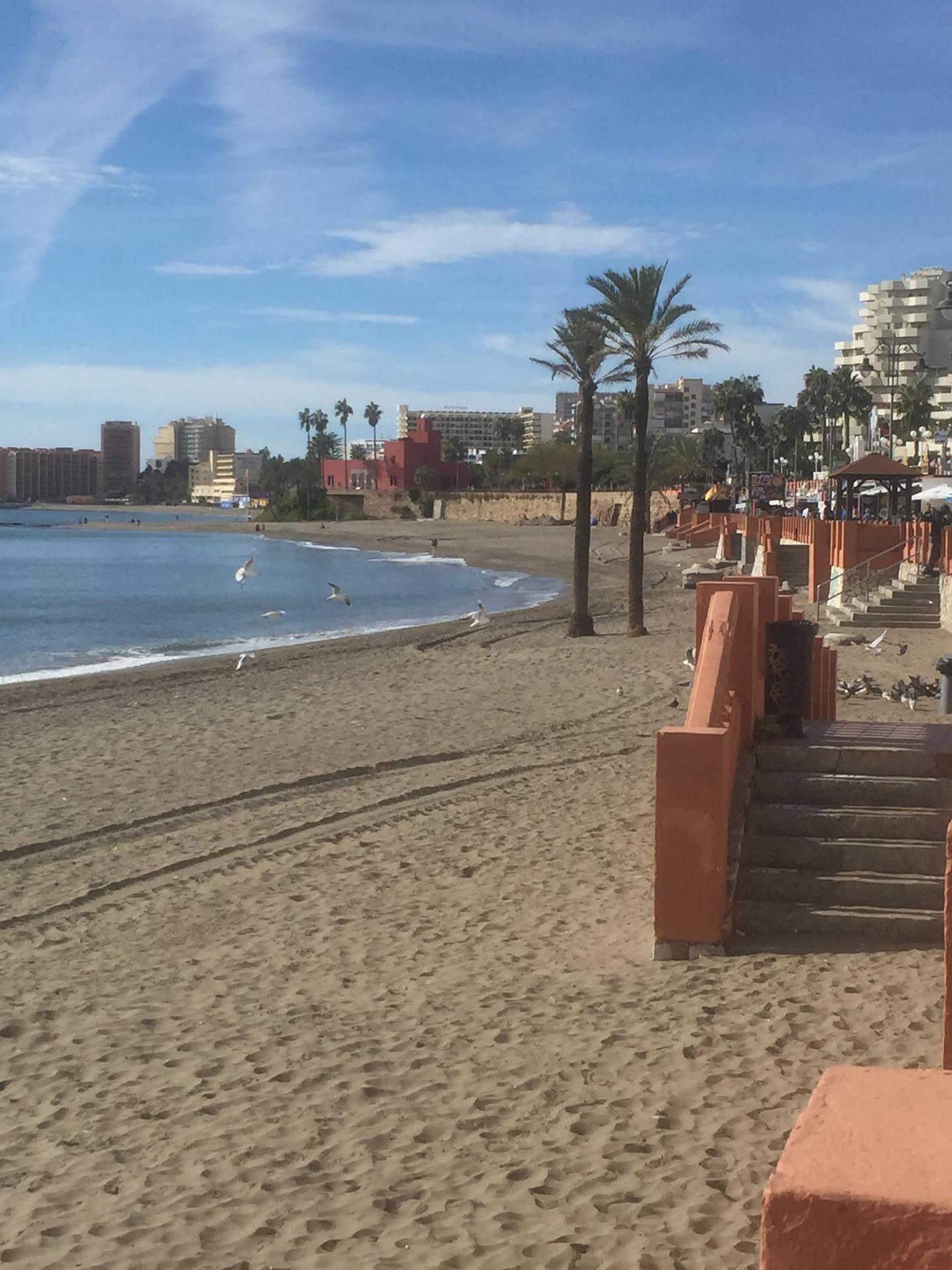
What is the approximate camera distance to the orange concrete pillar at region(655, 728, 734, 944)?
299 inches

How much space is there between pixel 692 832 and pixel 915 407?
10133 cm

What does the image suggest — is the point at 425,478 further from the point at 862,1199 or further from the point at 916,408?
the point at 862,1199

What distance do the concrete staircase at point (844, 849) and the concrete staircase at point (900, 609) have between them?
1671 cm

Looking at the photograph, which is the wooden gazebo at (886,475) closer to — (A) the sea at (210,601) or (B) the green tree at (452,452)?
(A) the sea at (210,601)

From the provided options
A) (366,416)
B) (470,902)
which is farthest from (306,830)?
(366,416)

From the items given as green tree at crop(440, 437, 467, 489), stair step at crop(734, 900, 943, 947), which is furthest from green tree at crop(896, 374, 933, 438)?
stair step at crop(734, 900, 943, 947)

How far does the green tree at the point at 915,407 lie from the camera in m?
102

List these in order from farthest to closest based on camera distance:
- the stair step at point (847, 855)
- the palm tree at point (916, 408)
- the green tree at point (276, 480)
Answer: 1. the green tree at point (276, 480)
2. the palm tree at point (916, 408)
3. the stair step at point (847, 855)

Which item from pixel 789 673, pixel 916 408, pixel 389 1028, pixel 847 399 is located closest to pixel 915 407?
pixel 916 408

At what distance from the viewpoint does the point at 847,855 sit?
324 inches

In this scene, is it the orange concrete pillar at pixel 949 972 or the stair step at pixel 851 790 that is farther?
the stair step at pixel 851 790

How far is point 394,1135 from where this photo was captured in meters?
5.66

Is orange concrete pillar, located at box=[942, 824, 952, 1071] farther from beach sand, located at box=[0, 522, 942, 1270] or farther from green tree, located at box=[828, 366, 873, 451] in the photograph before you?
green tree, located at box=[828, 366, 873, 451]

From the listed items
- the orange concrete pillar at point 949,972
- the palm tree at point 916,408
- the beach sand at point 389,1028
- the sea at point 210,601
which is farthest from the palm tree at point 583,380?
the palm tree at point 916,408
